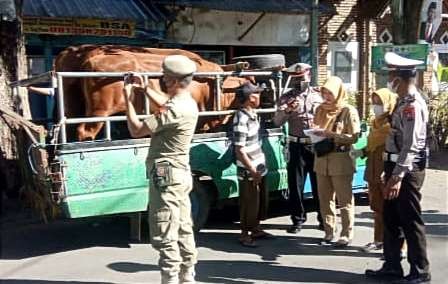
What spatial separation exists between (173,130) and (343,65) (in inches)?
510

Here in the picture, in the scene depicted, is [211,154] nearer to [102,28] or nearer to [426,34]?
[102,28]

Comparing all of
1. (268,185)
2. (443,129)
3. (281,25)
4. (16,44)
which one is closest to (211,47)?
(281,25)

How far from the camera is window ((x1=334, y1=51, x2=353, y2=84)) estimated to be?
16719mm

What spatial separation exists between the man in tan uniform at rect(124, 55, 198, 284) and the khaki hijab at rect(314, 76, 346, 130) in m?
1.98

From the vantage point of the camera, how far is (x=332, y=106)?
20.4 feet

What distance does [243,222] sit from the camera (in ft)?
21.5

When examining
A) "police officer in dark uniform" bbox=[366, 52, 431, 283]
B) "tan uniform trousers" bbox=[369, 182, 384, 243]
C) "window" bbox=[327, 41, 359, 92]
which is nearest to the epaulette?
"police officer in dark uniform" bbox=[366, 52, 431, 283]

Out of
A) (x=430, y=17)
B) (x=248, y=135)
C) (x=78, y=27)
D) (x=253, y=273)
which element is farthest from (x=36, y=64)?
(x=430, y=17)

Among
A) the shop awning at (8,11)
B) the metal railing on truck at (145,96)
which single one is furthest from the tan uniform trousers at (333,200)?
the shop awning at (8,11)

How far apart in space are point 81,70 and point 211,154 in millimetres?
1606

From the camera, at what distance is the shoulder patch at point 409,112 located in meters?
4.93

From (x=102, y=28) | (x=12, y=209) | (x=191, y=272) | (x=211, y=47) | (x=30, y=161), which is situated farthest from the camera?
(x=211, y=47)

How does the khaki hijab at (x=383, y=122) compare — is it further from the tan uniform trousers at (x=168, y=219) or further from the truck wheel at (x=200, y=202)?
the tan uniform trousers at (x=168, y=219)

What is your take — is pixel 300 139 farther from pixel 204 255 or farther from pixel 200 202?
pixel 204 255
